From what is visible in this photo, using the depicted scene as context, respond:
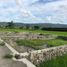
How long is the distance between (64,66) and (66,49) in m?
7.15

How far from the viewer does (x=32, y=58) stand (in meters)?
13.0

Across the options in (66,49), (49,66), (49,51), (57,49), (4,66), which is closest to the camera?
(4,66)

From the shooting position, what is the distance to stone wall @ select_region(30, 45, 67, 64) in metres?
13.3

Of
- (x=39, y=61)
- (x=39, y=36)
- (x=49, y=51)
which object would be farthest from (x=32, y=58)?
(x=39, y=36)

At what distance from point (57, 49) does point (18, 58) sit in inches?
228

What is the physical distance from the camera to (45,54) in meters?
14.9

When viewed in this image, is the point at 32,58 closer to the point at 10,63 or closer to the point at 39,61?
the point at 39,61

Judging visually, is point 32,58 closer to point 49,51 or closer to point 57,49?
point 49,51

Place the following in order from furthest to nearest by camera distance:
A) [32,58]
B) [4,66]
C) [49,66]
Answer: [32,58] < [49,66] < [4,66]

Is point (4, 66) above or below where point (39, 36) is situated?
above

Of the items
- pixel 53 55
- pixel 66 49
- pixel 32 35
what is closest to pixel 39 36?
pixel 32 35

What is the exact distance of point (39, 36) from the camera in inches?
1409

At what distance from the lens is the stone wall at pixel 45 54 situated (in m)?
13.3

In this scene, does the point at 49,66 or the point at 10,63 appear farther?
the point at 49,66
